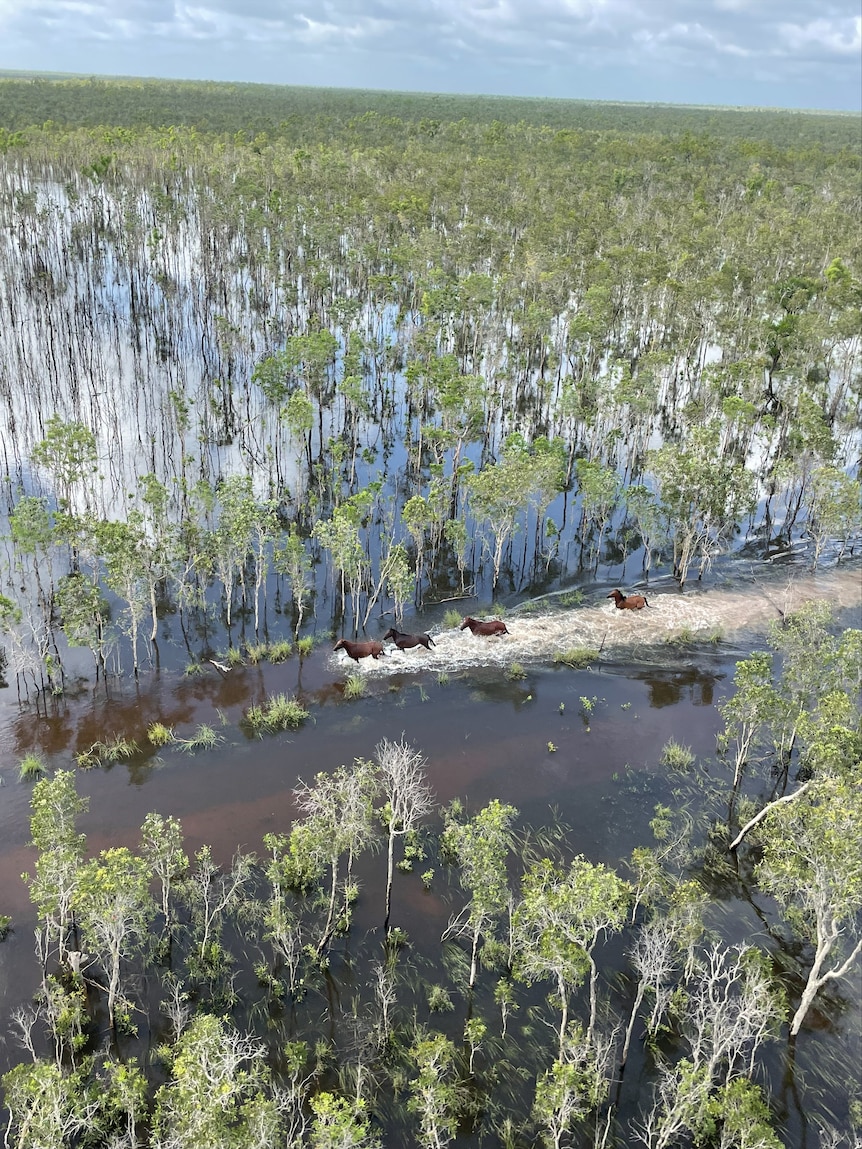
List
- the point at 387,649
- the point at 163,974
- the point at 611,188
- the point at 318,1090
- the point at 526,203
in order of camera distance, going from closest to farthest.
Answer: the point at 318,1090 → the point at 163,974 → the point at 387,649 → the point at 526,203 → the point at 611,188

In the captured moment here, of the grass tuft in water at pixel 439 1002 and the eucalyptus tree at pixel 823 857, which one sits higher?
the eucalyptus tree at pixel 823 857

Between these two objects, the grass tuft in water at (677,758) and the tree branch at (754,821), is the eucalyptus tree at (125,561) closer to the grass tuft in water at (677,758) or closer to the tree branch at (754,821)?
the grass tuft in water at (677,758)

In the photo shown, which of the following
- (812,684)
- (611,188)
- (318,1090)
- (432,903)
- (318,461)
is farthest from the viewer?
(611,188)

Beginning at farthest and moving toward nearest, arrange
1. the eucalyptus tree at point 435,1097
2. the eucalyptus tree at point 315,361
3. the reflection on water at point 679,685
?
the eucalyptus tree at point 315,361 → the reflection on water at point 679,685 → the eucalyptus tree at point 435,1097

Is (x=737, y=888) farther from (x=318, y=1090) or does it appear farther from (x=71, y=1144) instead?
(x=71, y=1144)

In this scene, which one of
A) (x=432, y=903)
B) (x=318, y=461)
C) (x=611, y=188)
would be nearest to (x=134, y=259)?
(x=318, y=461)

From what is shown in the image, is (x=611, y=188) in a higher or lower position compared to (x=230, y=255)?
higher

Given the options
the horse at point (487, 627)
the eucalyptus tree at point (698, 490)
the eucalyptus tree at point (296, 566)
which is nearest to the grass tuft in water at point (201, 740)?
the eucalyptus tree at point (296, 566)
